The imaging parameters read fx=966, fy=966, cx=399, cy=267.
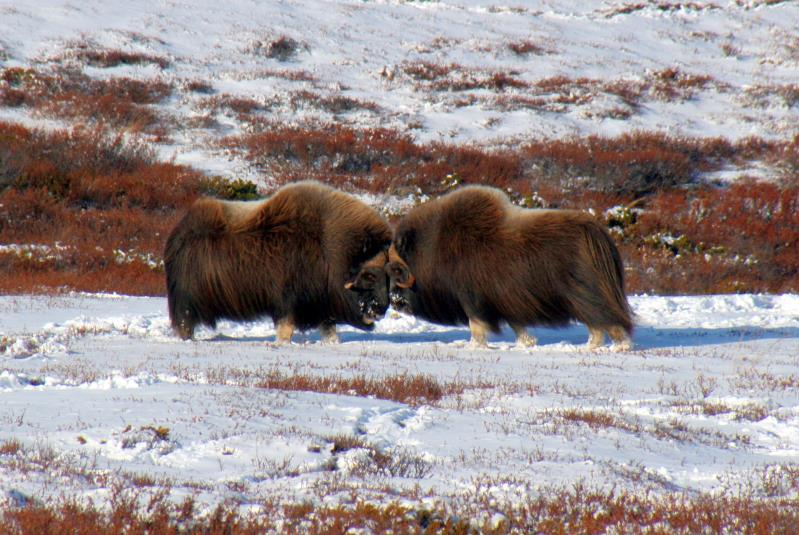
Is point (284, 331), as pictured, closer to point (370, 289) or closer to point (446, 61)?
point (370, 289)

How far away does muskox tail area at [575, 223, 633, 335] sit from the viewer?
25.7 ft

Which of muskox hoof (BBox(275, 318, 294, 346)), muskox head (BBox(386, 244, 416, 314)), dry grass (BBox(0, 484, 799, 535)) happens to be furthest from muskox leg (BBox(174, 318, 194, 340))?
dry grass (BBox(0, 484, 799, 535))

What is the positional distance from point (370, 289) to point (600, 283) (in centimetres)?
192

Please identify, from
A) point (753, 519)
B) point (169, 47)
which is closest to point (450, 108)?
point (169, 47)

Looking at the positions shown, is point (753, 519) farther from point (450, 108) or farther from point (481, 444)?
point (450, 108)

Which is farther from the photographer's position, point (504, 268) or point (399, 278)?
point (399, 278)

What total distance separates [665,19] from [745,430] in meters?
29.3

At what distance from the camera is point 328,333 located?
8.57 m

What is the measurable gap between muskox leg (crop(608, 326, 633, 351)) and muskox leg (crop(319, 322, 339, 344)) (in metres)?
2.39

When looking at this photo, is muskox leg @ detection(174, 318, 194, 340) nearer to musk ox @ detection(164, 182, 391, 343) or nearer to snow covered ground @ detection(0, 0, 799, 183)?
musk ox @ detection(164, 182, 391, 343)

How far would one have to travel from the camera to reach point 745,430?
4.94m

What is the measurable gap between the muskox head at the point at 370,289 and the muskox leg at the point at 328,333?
1.07 ft

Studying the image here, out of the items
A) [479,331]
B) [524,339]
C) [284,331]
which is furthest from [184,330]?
[524,339]

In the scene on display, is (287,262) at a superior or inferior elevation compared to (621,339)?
superior
